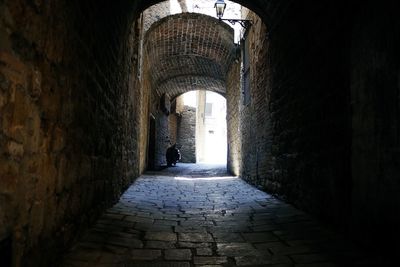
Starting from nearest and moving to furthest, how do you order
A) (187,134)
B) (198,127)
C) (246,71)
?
1. (246,71)
2. (187,134)
3. (198,127)

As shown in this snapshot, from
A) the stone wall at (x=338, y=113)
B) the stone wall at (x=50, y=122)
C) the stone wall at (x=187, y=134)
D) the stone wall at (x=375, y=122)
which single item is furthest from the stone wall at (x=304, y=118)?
the stone wall at (x=187, y=134)

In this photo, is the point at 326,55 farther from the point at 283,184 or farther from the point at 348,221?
the point at 283,184

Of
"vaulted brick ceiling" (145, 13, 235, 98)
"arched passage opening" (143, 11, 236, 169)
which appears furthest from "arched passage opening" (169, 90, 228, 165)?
"vaulted brick ceiling" (145, 13, 235, 98)

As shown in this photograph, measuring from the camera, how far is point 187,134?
24875 millimetres

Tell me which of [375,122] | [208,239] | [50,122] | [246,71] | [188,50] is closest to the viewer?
[50,122]

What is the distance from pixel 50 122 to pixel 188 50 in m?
9.50

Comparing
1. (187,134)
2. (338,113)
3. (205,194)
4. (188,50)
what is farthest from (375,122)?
(187,134)

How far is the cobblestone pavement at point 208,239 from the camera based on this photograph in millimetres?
2502

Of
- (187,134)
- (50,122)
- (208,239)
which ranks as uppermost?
(187,134)

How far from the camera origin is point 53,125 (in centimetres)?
213

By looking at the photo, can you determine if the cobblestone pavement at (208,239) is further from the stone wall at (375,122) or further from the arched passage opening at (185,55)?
the arched passage opening at (185,55)

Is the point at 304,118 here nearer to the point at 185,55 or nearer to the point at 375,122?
the point at 375,122

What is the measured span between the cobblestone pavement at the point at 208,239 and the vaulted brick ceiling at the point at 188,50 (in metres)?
5.98

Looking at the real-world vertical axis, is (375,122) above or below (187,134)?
below
